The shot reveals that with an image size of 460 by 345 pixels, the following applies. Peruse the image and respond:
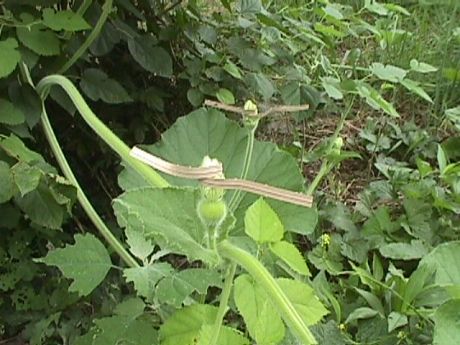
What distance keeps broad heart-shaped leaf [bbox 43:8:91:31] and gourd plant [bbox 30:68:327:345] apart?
10 cm

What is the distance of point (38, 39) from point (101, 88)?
24 centimetres

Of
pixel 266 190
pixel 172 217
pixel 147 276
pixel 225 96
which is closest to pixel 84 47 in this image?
pixel 225 96

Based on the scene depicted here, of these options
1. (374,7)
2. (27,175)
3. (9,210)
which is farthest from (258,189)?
(374,7)

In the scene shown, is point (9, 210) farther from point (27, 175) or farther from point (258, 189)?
point (258, 189)

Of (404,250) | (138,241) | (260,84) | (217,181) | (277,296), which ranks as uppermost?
(217,181)

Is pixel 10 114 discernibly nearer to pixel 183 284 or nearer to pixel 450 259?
pixel 183 284

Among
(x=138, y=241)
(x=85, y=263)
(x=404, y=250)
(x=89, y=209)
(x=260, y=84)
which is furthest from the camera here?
(x=260, y=84)

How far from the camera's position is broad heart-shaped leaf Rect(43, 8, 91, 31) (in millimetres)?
1562

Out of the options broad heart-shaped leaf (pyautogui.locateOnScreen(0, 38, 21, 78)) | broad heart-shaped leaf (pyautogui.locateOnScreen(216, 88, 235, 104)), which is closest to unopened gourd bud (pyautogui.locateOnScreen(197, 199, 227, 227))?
broad heart-shaped leaf (pyautogui.locateOnScreen(0, 38, 21, 78))

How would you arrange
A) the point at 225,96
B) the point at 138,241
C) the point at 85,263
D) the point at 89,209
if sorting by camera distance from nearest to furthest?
1. the point at 138,241
2. the point at 85,263
3. the point at 89,209
4. the point at 225,96

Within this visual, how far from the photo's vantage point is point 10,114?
Answer: 5.14ft

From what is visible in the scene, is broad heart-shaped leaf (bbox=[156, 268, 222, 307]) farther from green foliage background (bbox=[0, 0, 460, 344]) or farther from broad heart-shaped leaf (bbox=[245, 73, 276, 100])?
broad heart-shaped leaf (bbox=[245, 73, 276, 100])

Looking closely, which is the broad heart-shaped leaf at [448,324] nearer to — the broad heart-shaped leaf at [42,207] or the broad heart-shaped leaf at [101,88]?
the broad heart-shaped leaf at [42,207]

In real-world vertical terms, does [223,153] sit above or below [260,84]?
above
